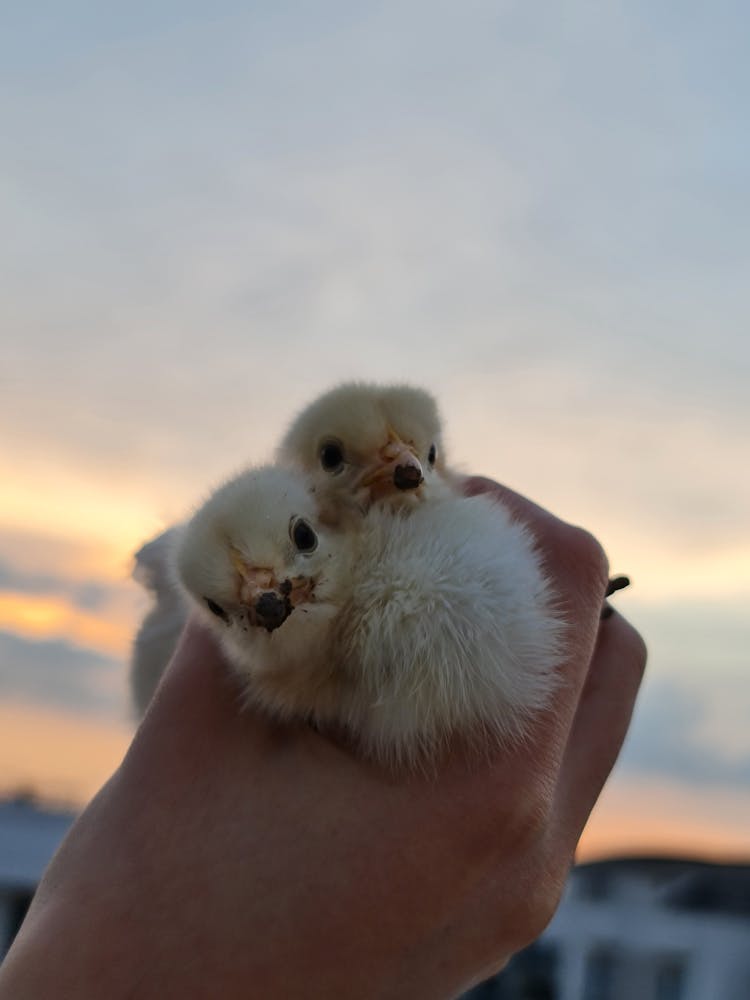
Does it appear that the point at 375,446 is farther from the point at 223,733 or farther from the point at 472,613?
the point at 223,733

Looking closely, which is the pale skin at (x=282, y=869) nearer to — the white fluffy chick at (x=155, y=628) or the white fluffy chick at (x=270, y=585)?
the white fluffy chick at (x=270, y=585)

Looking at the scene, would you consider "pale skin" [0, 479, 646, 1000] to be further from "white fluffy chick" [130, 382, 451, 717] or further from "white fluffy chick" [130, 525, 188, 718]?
"white fluffy chick" [130, 525, 188, 718]

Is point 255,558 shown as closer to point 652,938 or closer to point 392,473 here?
point 392,473

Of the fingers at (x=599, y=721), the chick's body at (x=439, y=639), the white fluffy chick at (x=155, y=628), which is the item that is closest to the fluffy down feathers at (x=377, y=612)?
the chick's body at (x=439, y=639)

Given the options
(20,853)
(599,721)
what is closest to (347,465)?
(599,721)

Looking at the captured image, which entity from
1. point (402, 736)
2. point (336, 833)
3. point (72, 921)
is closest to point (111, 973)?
point (72, 921)

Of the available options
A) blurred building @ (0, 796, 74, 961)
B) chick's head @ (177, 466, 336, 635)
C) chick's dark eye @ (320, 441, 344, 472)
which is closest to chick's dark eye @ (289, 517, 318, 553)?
chick's head @ (177, 466, 336, 635)
